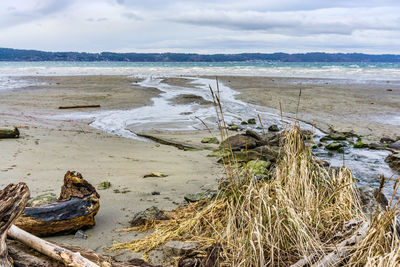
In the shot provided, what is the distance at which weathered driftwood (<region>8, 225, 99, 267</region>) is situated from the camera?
96.2 inches

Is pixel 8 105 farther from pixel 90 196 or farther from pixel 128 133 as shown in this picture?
pixel 90 196

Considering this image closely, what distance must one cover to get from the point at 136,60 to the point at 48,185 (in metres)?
165

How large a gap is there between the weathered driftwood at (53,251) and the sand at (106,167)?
1.05 metres

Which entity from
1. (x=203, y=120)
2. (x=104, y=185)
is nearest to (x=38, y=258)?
(x=104, y=185)

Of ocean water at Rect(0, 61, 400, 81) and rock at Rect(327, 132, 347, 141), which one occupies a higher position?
ocean water at Rect(0, 61, 400, 81)

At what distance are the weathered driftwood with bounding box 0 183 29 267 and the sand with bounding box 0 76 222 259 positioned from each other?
1322mm

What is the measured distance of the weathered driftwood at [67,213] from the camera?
3646 millimetres

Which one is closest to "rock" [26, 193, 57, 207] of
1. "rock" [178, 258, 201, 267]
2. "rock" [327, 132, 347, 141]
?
"rock" [178, 258, 201, 267]

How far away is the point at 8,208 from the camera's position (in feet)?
8.16

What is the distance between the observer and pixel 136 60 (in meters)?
164

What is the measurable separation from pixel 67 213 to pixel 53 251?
1352 millimetres

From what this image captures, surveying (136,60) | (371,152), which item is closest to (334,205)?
(371,152)

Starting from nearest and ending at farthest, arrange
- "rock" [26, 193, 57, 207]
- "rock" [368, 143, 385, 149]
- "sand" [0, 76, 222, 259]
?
"rock" [26, 193, 57, 207], "sand" [0, 76, 222, 259], "rock" [368, 143, 385, 149]

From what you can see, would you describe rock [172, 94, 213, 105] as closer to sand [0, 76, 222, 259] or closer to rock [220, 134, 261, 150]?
sand [0, 76, 222, 259]
